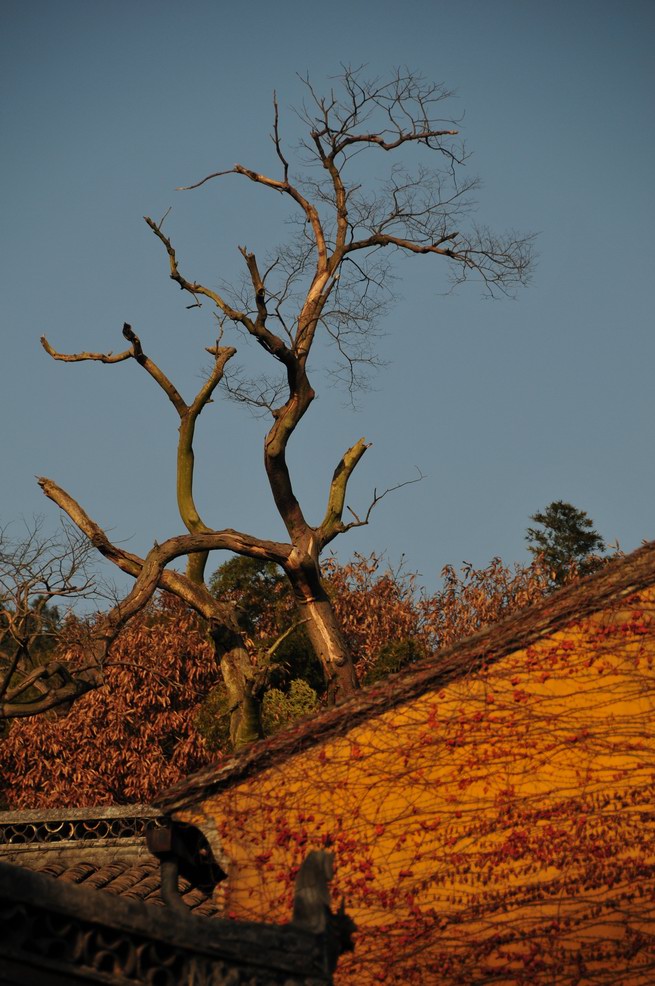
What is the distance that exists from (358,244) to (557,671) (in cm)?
1202

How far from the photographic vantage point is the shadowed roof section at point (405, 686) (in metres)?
9.25

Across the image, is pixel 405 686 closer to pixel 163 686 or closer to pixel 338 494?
pixel 338 494

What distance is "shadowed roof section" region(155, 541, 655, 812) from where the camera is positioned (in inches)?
364

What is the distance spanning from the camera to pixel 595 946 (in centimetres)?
821

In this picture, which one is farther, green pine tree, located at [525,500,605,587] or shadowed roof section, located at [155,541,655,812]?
green pine tree, located at [525,500,605,587]

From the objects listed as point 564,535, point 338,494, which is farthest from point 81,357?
point 564,535

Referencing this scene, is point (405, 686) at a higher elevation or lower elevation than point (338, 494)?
lower

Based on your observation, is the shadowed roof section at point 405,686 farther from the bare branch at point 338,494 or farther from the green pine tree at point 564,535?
the green pine tree at point 564,535

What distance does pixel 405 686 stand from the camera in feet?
30.7

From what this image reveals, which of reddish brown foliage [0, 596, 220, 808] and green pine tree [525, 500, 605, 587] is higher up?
green pine tree [525, 500, 605, 587]

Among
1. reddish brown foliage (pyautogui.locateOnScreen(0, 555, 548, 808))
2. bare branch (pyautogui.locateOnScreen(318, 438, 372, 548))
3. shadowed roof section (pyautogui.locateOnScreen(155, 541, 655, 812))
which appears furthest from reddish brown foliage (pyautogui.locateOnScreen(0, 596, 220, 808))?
shadowed roof section (pyautogui.locateOnScreen(155, 541, 655, 812))

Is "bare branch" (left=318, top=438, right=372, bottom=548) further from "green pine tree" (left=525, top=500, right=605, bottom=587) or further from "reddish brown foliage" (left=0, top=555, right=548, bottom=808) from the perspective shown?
"green pine tree" (left=525, top=500, right=605, bottom=587)

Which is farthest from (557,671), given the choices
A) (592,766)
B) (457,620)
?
(457,620)

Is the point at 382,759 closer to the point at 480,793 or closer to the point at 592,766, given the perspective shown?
the point at 480,793
